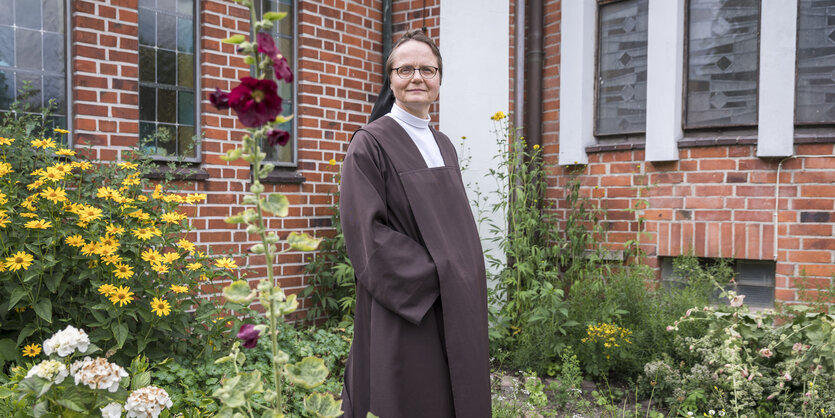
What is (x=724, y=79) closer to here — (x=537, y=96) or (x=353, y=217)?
(x=537, y=96)

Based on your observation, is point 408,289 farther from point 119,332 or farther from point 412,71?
point 119,332

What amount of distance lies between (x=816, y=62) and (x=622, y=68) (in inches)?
51.1

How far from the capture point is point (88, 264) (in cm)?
290

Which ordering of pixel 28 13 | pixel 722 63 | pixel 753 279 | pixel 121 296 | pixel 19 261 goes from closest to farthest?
pixel 19 261 < pixel 121 296 < pixel 28 13 < pixel 753 279 < pixel 722 63

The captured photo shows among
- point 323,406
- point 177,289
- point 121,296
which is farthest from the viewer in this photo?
point 177,289

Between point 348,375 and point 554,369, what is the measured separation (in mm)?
2165

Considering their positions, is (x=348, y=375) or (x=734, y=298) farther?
(x=734, y=298)

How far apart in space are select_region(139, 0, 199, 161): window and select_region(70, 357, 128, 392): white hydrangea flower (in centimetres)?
283

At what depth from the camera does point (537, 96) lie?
5.08 m

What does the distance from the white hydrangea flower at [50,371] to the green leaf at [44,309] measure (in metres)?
1.46

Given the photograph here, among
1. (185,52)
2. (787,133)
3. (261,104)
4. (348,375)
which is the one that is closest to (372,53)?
(185,52)

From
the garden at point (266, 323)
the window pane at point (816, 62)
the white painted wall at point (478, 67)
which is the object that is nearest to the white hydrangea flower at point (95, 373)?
the garden at point (266, 323)

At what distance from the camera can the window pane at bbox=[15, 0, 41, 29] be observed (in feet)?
12.0

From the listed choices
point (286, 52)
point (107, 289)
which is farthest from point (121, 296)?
point (286, 52)
